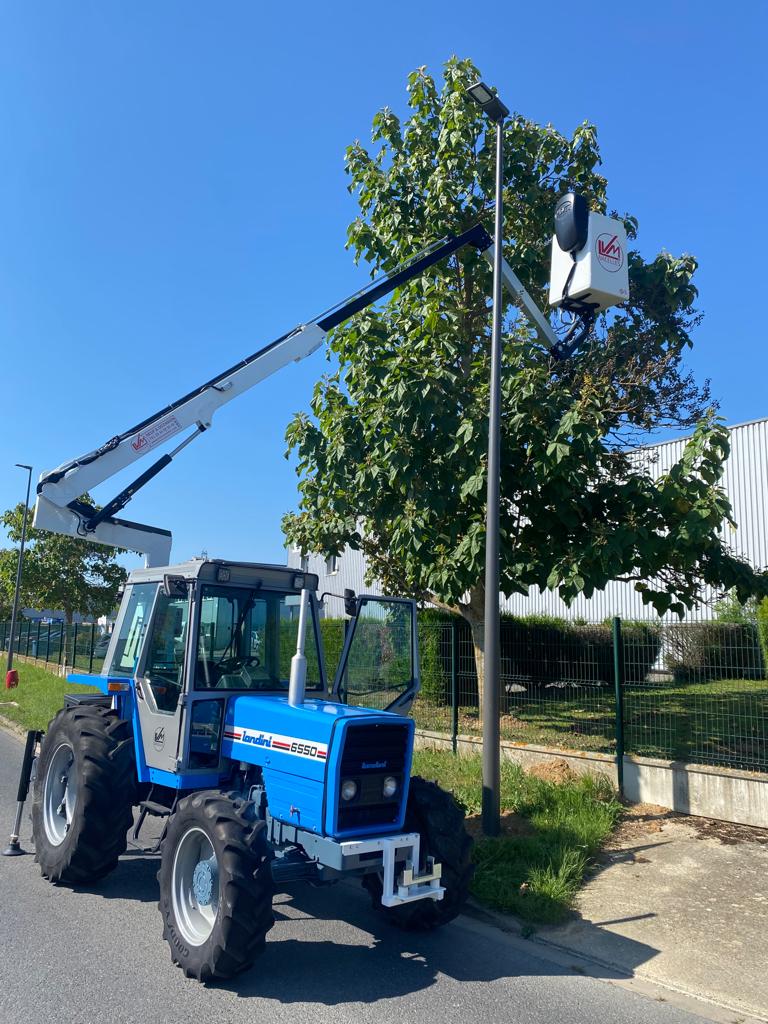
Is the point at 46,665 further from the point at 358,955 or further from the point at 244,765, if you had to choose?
the point at 358,955

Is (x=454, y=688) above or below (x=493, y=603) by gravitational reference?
below

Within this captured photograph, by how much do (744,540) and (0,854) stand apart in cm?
1805

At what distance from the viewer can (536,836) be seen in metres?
7.46

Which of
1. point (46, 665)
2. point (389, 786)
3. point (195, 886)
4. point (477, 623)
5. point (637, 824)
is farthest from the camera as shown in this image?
point (46, 665)

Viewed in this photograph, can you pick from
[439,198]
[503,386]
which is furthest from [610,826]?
[439,198]

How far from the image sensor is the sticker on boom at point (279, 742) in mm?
5152

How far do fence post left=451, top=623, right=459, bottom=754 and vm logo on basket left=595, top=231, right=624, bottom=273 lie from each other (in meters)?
5.40

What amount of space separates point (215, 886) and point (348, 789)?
1.02 metres

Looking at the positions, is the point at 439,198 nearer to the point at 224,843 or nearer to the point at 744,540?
the point at 224,843

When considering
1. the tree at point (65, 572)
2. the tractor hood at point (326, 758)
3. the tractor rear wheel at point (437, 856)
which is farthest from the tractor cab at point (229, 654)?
the tree at point (65, 572)

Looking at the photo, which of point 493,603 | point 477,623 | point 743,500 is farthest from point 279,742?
point 743,500

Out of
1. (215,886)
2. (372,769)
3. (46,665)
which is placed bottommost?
(215,886)

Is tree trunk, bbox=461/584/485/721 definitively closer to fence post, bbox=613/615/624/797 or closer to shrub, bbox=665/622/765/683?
fence post, bbox=613/615/624/797

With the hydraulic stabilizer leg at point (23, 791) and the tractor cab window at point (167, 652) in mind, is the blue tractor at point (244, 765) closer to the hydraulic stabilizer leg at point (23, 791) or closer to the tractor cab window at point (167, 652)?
the tractor cab window at point (167, 652)
